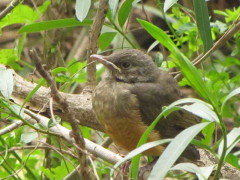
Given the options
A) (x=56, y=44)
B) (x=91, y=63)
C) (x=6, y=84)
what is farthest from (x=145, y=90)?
(x=6, y=84)

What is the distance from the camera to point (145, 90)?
3676 millimetres

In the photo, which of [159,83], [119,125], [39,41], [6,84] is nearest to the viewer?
[6,84]

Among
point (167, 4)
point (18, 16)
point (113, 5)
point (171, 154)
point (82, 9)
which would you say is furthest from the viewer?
point (18, 16)

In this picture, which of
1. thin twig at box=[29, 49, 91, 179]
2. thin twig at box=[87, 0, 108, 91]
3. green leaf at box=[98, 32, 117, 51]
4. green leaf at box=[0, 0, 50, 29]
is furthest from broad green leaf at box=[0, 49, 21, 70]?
thin twig at box=[29, 49, 91, 179]

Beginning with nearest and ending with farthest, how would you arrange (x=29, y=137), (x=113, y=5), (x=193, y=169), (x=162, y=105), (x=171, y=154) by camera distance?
(x=171, y=154), (x=193, y=169), (x=29, y=137), (x=113, y=5), (x=162, y=105)

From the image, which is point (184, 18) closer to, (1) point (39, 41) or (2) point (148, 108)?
(2) point (148, 108)

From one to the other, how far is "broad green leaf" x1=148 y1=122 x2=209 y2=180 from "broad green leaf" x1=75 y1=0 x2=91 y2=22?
96cm

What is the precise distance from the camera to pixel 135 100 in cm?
359

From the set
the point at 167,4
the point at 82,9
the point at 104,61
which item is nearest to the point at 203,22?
the point at 167,4

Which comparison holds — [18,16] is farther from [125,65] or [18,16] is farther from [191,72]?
[191,72]

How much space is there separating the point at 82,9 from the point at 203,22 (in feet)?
1.71

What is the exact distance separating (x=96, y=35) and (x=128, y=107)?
0.43 metres

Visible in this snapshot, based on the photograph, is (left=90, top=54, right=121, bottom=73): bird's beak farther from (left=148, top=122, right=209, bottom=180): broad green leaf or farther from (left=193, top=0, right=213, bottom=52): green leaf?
(left=148, top=122, right=209, bottom=180): broad green leaf

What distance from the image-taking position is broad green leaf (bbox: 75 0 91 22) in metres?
2.77
